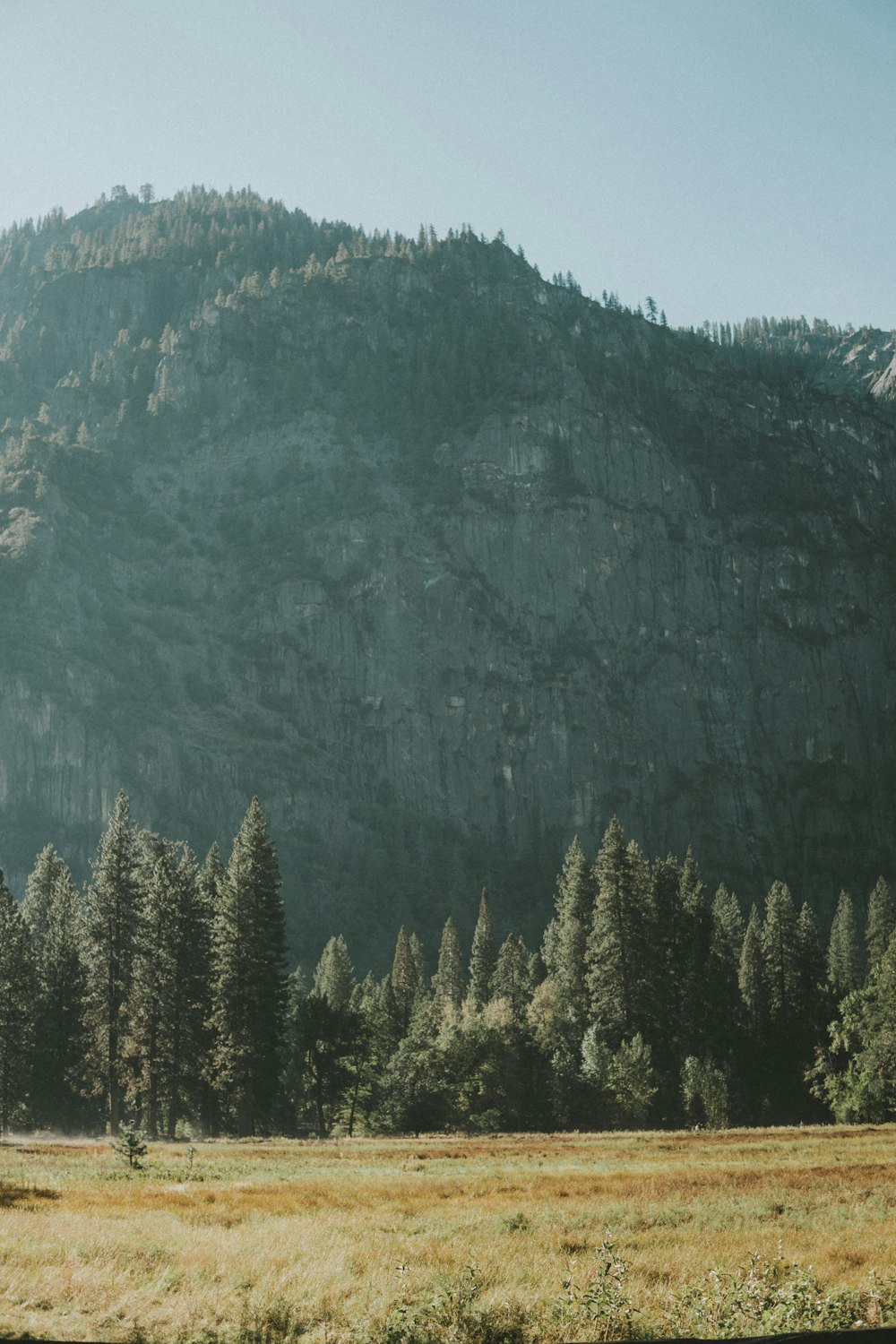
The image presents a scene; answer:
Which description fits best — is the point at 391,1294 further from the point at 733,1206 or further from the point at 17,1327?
the point at 733,1206

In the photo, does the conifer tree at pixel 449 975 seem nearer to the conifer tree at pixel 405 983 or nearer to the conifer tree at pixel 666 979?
the conifer tree at pixel 405 983

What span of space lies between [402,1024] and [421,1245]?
70.8 meters

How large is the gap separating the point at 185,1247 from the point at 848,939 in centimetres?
11735

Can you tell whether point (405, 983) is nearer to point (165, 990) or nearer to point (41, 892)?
point (41, 892)

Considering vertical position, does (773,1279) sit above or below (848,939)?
below

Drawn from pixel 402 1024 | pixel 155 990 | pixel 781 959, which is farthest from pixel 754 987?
pixel 155 990

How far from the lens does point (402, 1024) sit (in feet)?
302

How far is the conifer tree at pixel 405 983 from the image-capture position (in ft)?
320

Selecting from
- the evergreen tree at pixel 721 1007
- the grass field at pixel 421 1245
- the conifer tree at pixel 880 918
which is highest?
the conifer tree at pixel 880 918

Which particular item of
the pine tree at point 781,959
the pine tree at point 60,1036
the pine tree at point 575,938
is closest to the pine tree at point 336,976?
the pine tree at point 575,938

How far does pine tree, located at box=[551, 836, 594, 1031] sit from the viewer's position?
81.3 meters

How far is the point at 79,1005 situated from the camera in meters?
67.8

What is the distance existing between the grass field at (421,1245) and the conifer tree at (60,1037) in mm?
25277

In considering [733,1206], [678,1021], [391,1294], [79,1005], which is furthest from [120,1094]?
[391,1294]
